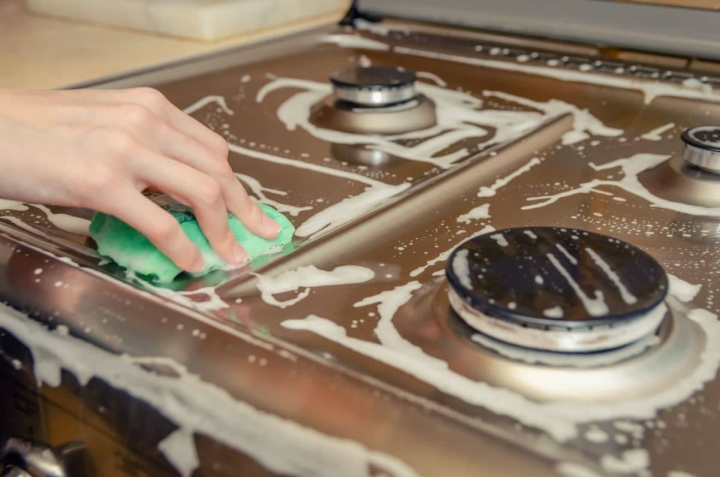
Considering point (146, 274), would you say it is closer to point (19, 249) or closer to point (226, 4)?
point (19, 249)

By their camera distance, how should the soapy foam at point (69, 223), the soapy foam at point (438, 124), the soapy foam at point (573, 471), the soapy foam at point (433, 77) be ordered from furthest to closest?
the soapy foam at point (433, 77) < the soapy foam at point (438, 124) < the soapy foam at point (69, 223) < the soapy foam at point (573, 471)

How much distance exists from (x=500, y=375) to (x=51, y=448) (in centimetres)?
26

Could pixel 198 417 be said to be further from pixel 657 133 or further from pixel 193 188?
pixel 657 133

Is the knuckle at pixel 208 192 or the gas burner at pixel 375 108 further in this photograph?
the gas burner at pixel 375 108

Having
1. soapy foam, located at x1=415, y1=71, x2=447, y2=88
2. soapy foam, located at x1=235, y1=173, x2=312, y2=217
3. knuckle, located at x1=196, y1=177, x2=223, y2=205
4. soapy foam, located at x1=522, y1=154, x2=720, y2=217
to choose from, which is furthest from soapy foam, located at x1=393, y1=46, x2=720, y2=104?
knuckle, located at x1=196, y1=177, x2=223, y2=205

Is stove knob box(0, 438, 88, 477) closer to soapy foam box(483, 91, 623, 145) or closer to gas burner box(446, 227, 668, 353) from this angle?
gas burner box(446, 227, 668, 353)

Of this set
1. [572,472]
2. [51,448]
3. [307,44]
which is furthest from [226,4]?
[572,472]

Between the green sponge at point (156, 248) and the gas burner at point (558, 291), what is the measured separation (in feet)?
0.47

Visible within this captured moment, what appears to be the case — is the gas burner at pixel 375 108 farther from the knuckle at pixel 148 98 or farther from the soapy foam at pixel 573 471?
the soapy foam at pixel 573 471

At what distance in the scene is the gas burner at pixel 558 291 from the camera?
0.38 metres

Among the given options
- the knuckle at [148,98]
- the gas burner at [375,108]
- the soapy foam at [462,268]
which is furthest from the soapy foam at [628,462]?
the gas burner at [375,108]

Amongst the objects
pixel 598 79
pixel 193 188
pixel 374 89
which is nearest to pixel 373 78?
pixel 374 89

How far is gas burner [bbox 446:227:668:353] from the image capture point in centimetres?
38

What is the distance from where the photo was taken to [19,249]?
49 cm
